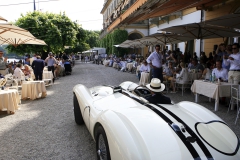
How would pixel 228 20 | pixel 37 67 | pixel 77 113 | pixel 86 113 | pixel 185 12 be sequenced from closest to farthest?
pixel 86 113 → pixel 77 113 → pixel 228 20 → pixel 37 67 → pixel 185 12

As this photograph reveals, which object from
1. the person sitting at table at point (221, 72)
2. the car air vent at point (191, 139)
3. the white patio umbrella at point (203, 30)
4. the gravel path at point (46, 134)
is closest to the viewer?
the car air vent at point (191, 139)

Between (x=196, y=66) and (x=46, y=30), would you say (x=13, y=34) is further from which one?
(x=46, y=30)

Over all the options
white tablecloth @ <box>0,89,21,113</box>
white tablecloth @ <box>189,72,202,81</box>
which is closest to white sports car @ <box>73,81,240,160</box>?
white tablecloth @ <box>0,89,21,113</box>

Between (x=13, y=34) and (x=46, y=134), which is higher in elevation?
(x=13, y=34)

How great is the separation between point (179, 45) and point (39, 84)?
14.4m

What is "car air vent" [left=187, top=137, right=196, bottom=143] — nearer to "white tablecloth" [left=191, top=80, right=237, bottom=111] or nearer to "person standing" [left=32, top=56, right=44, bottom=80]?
"white tablecloth" [left=191, top=80, right=237, bottom=111]

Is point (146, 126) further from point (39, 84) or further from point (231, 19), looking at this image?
point (39, 84)

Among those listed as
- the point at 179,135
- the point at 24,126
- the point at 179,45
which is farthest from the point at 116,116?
the point at 179,45

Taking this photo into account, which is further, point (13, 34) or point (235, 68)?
point (13, 34)

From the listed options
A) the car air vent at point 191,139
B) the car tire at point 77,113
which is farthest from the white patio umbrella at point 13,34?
the car air vent at point 191,139

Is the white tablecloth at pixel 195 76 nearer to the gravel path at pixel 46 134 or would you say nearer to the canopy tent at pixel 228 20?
the gravel path at pixel 46 134

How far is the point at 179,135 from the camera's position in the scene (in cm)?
220

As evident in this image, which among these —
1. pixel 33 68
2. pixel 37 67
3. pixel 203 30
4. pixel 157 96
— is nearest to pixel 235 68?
pixel 203 30

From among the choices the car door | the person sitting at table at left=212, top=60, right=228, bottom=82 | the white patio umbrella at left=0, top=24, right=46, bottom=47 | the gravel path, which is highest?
the white patio umbrella at left=0, top=24, right=46, bottom=47
